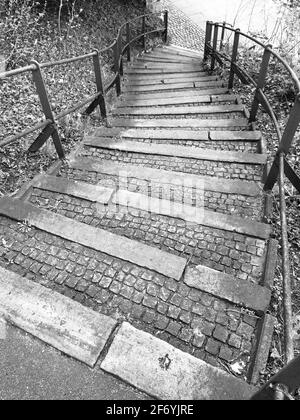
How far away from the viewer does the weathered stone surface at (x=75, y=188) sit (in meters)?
2.71

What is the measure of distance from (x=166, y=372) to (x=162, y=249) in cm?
94

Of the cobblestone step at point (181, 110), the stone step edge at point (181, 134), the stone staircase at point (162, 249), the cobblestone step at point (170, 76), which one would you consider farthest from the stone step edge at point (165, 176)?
the cobblestone step at point (170, 76)

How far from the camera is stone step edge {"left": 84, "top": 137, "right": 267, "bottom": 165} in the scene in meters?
3.20

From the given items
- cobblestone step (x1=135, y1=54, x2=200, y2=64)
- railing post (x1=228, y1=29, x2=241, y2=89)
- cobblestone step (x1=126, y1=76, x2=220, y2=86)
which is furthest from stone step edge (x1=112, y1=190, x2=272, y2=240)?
cobblestone step (x1=135, y1=54, x2=200, y2=64)

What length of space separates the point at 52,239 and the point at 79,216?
0.37 meters

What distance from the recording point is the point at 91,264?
82.6 inches

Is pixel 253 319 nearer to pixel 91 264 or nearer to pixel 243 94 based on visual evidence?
pixel 91 264

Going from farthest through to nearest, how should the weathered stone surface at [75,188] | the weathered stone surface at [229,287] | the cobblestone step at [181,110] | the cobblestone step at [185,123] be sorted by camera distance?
the cobblestone step at [181,110] < the cobblestone step at [185,123] < the weathered stone surface at [75,188] < the weathered stone surface at [229,287]

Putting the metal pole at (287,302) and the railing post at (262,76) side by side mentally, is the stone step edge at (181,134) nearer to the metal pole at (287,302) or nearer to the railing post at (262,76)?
the railing post at (262,76)

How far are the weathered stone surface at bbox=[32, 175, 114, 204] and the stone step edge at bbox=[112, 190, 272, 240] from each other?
109mm

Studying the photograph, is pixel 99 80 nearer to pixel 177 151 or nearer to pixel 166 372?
pixel 177 151

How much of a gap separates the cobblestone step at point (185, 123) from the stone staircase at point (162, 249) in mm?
368

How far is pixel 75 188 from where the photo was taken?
2.80 m

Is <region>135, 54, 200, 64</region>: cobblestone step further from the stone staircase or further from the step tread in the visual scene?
the stone staircase
